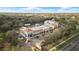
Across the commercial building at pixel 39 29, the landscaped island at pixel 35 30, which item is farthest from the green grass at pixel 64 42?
the commercial building at pixel 39 29

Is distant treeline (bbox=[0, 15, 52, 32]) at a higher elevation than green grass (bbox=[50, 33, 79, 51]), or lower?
higher

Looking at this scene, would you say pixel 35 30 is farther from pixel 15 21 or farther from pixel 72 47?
pixel 72 47

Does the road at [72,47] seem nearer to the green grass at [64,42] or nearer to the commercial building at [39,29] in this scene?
the green grass at [64,42]

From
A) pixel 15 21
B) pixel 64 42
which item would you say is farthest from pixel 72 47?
pixel 15 21

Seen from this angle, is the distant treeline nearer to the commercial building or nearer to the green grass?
the commercial building

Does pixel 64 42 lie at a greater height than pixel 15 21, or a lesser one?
lesser

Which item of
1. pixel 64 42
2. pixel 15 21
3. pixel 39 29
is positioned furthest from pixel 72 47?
pixel 15 21

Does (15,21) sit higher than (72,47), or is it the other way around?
(15,21)

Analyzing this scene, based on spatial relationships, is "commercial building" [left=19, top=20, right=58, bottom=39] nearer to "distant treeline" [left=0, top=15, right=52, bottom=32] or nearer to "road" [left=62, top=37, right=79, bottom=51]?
"distant treeline" [left=0, top=15, right=52, bottom=32]

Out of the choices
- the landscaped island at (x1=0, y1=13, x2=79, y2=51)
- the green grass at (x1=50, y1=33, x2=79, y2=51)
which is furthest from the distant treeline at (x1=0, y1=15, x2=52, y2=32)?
the green grass at (x1=50, y1=33, x2=79, y2=51)
